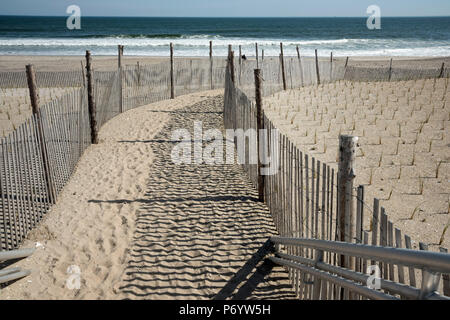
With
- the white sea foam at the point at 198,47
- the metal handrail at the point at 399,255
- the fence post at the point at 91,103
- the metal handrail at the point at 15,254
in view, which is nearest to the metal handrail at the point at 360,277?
the metal handrail at the point at 399,255

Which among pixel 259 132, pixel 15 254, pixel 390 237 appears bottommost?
pixel 15 254

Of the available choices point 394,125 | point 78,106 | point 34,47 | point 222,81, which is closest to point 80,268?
point 78,106

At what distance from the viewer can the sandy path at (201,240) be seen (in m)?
4.23

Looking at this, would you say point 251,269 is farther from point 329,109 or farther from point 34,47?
point 34,47

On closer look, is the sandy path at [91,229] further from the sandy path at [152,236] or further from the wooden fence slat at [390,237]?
the wooden fence slat at [390,237]

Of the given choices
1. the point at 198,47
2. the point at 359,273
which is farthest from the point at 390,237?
the point at 198,47

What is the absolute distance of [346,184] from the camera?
10.8ft

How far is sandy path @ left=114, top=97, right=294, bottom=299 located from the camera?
13.9ft

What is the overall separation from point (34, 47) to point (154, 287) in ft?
147

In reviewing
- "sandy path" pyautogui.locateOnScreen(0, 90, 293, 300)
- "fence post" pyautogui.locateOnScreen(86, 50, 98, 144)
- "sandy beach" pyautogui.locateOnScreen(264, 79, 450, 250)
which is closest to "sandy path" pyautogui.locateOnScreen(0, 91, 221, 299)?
"sandy path" pyautogui.locateOnScreen(0, 90, 293, 300)

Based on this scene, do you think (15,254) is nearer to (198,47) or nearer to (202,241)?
(202,241)

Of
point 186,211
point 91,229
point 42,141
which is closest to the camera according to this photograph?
point 91,229

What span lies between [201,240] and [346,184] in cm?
241
